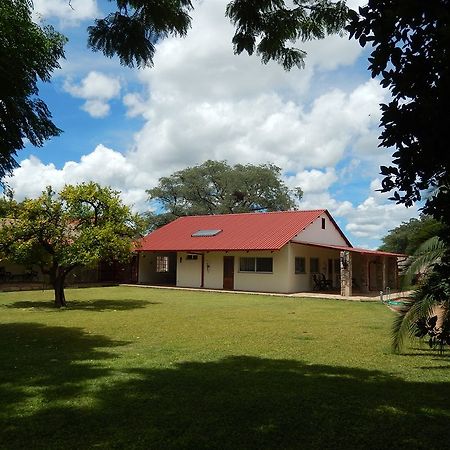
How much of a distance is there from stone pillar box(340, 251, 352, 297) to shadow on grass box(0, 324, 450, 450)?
17.3 m

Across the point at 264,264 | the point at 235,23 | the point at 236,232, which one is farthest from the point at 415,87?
the point at 236,232

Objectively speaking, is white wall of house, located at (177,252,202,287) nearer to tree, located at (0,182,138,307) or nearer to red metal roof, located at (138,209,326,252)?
red metal roof, located at (138,209,326,252)

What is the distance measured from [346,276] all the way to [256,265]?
5.83 metres

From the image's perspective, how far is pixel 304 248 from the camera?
28.3 m

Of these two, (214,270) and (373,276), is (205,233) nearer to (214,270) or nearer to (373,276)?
(214,270)

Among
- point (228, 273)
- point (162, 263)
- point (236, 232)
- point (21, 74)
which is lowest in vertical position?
point (228, 273)

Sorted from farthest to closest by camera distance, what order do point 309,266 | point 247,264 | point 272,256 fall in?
point 309,266
point 247,264
point 272,256

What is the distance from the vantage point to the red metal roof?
91.0ft

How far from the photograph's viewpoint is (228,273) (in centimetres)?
2927

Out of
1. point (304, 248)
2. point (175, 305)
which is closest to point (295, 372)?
point (175, 305)

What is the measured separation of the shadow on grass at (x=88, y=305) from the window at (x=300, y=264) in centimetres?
1069

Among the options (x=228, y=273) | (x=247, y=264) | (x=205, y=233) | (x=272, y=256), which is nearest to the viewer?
(x=272, y=256)

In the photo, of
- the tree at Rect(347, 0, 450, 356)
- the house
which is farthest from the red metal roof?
the tree at Rect(347, 0, 450, 356)

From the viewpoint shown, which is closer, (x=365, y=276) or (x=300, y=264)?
(x=365, y=276)
